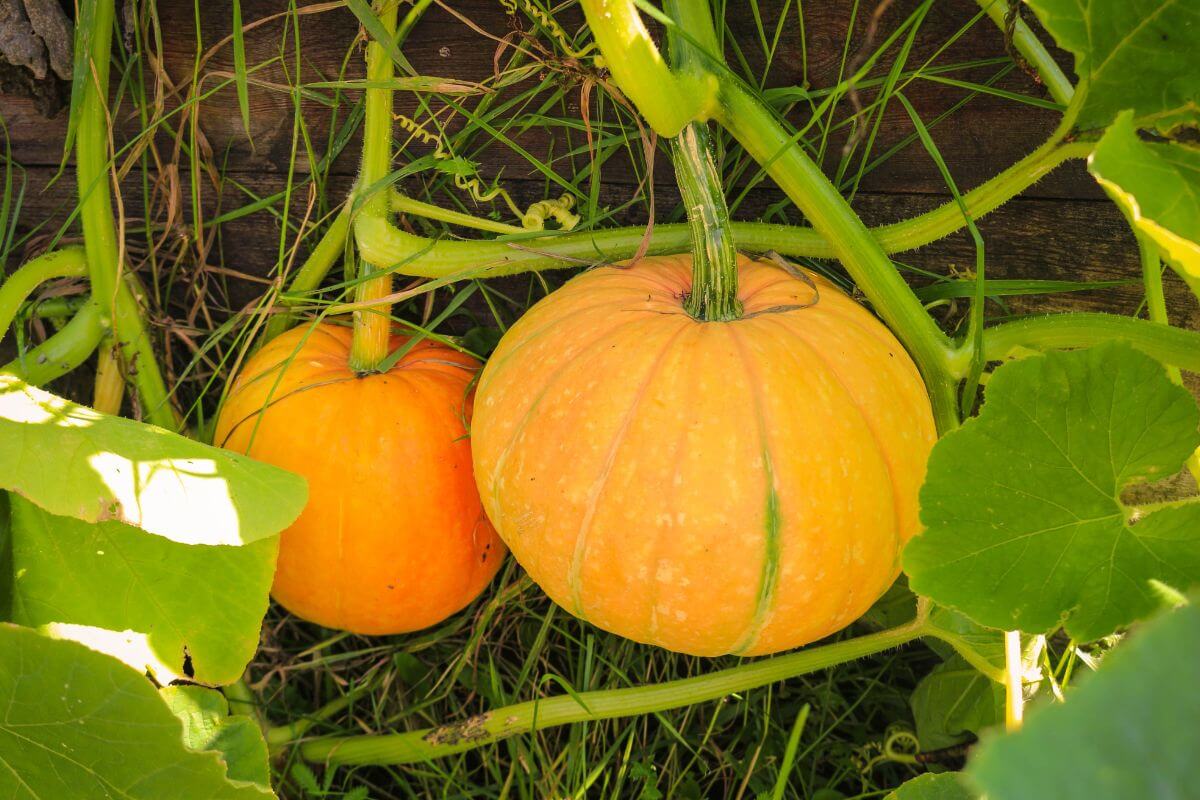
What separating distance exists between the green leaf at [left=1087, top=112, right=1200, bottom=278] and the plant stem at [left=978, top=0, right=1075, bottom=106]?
297 mm

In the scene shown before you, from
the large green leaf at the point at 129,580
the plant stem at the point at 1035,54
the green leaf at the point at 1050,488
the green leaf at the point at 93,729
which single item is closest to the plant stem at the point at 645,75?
the plant stem at the point at 1035,54

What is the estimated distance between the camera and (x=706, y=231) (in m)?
1.17

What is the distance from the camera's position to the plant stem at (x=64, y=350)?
141cm

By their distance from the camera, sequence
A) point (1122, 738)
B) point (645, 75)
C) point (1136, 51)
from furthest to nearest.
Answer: point (645, 75)
point (1136, 51)
point (1122, 738)

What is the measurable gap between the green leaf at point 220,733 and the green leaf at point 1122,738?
3.27ft

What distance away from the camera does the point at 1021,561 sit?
3.18 ft

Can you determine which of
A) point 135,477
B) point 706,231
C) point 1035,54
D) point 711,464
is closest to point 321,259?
point 135,477

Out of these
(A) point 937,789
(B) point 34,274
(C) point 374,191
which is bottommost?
(A) point 937,789

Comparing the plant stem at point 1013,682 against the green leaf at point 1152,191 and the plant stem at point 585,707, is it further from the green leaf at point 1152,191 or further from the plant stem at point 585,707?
the green leaf at point 1152,191

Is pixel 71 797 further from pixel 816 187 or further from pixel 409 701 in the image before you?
pixel 816 187

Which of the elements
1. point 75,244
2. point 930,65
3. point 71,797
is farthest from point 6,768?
point 930,65

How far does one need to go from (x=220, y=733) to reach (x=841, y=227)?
0.99m

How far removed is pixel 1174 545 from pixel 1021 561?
0.44ft

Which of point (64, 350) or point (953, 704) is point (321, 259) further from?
point (953, 704)
